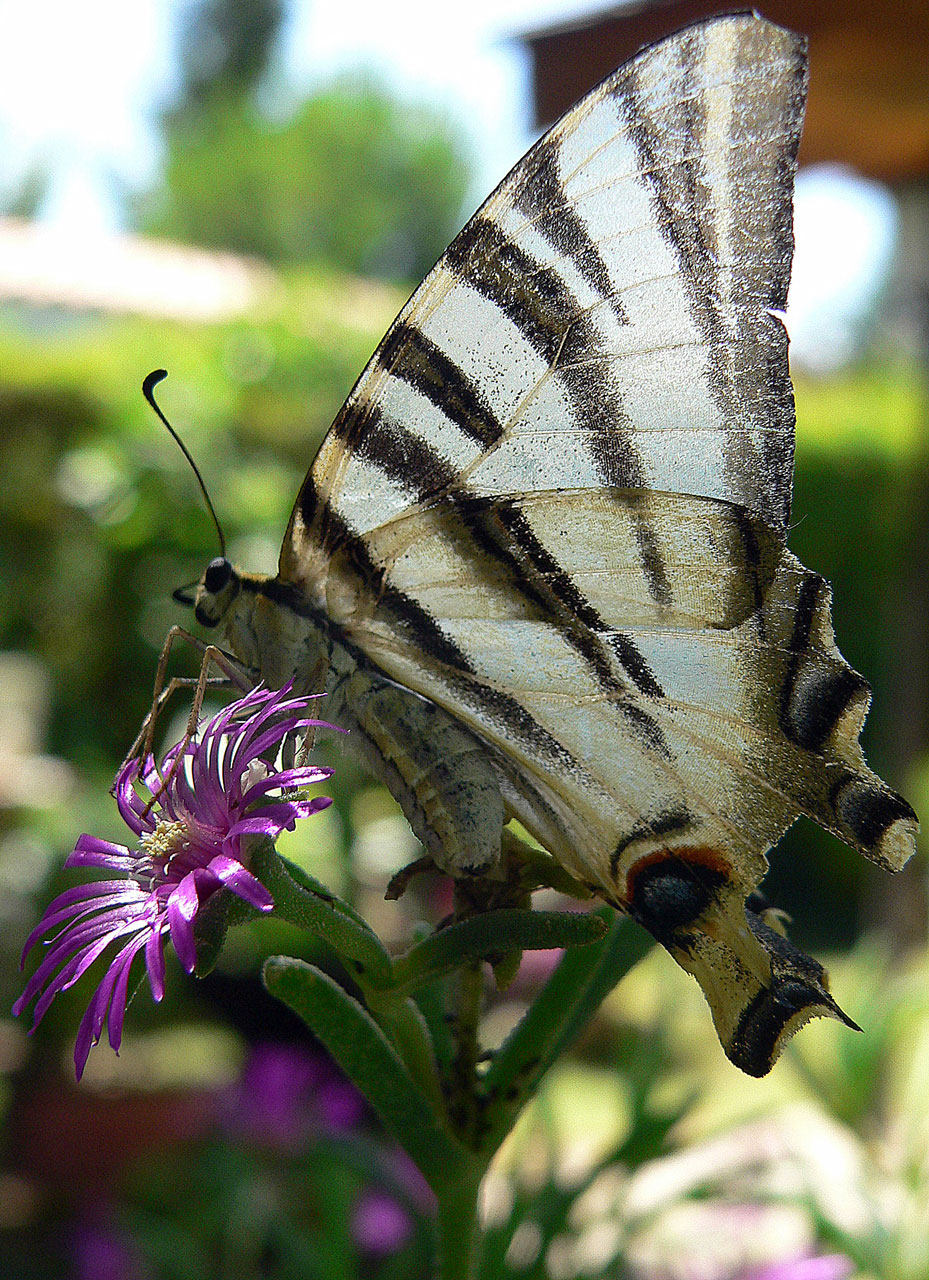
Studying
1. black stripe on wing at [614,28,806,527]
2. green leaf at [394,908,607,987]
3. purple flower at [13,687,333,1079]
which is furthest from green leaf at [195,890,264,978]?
black stripe on wing at [614,28,806,527]

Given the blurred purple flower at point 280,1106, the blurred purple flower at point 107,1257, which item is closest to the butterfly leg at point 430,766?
the blurred purple flower at point 280,1106

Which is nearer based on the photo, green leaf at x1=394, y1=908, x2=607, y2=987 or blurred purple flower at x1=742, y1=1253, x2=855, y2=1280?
green leaf at x1=394, y1=908, x2=607, y2=987

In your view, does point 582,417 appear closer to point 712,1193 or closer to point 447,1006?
point 447,1006

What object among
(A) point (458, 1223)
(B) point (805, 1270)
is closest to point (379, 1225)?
(B) point (805, 1270)

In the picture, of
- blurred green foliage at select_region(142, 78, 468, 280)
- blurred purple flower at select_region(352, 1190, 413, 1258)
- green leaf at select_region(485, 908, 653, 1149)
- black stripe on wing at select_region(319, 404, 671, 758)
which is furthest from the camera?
blurred green foliage at select_region(142, 78, 468, 280)

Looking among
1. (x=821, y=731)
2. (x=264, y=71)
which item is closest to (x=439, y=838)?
(x=821, y=731)

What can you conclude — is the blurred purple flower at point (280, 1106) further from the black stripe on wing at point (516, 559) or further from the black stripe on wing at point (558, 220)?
the black stripe on wing at point (558, 220)

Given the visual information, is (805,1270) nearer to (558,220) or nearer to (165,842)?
(165,842)

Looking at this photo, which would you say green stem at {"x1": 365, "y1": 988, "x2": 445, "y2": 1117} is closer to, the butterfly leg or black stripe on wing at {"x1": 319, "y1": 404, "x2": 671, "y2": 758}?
the butterfly leg
